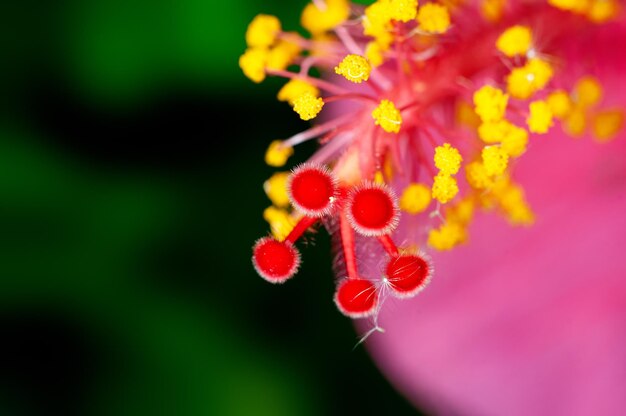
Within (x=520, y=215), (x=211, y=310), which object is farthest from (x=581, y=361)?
(x=211, y=310)

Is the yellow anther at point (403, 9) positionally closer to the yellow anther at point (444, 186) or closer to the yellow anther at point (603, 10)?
the yellow anther at point (444, 186)

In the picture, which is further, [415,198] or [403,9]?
[415,198]

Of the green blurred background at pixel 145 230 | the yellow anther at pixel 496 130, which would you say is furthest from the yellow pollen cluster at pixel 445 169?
the green blurred background at pixel 145 230

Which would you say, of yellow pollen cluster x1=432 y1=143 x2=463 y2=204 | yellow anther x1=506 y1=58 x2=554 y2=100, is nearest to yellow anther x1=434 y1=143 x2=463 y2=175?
yellow pollen cluster x1=432 y1=143 x2=463 y2=204

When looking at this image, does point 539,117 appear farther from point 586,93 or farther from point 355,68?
point 355,68

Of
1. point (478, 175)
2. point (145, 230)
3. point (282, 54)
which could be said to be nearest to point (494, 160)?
point (478, 175)

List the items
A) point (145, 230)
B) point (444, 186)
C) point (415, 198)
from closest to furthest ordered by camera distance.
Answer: point (444, 186) → point (415, 198) → point (145, 230)

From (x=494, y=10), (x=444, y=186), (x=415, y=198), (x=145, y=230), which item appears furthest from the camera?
(x=145, y=230)

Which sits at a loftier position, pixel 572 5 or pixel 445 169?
pixel 572 5
